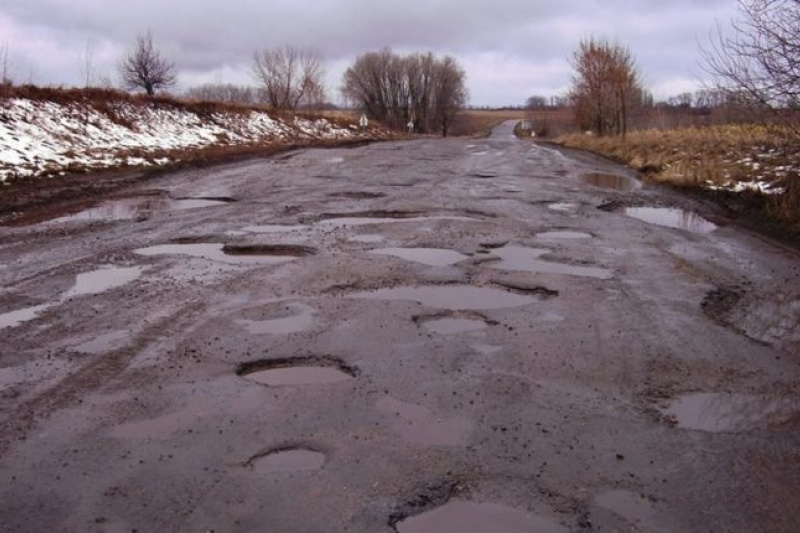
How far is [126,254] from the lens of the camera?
8.72 m

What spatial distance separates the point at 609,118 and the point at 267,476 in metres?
41.6

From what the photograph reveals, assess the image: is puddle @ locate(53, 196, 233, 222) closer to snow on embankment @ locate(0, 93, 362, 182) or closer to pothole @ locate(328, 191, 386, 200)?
pothole @ locate(328, 191, 386, 200)

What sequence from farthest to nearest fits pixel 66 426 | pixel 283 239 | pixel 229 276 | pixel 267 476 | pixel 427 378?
pixel 283 239 < pixel 229 276 < pixel 427 378 < pixel 66 426 < pixel 267 476

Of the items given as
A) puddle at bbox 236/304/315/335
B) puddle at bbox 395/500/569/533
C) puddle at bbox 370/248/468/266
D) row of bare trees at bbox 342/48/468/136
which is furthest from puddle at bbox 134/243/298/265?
row of bare trees at bbox 342/48/468/136

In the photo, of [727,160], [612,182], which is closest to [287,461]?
[612,182]

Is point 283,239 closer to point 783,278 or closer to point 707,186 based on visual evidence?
point 783,278

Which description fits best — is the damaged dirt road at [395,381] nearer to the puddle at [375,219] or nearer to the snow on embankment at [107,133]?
the puddle at [375,219]

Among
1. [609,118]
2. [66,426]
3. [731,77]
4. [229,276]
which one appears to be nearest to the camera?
[66,426]

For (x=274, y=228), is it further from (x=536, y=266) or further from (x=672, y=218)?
(x=672, y=218)

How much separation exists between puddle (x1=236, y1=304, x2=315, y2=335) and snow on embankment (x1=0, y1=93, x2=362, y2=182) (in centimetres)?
1092

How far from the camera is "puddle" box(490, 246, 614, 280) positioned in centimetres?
798

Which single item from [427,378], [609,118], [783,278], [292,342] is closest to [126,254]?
[292,342]

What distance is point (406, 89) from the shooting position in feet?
288

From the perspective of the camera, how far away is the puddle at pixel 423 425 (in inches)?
159
